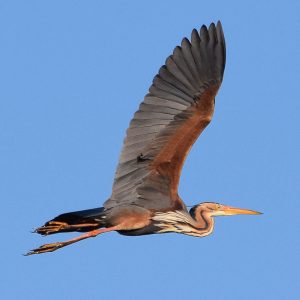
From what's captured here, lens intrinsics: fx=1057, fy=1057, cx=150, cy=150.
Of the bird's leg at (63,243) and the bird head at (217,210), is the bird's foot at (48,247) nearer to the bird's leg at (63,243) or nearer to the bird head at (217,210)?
the bird's leg at (63,243)

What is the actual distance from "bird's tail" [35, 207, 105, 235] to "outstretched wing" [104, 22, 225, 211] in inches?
10.3

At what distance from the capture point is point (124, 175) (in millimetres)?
15117

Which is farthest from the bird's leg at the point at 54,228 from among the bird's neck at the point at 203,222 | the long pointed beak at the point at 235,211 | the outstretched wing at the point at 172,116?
the long pointed beak at the point at 235,211

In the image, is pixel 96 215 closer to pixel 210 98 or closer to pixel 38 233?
pixel 38 233

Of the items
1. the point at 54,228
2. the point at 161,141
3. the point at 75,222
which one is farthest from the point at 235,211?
the point at 54,228

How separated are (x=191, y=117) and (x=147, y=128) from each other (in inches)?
25.6

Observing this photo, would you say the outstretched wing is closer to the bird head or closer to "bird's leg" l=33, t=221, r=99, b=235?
"bird's leg" l=33, t=221, r=99, b=235

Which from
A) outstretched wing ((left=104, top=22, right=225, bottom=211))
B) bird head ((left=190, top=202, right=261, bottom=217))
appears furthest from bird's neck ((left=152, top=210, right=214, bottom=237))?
outstretched wing ((left=104, top=22, right=225, bottom=211))

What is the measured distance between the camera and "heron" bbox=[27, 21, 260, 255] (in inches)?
590

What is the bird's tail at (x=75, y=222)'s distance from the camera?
1509 centimetres

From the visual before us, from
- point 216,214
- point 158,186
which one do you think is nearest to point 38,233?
point 158,186

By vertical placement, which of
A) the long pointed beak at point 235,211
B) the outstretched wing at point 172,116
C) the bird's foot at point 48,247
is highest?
the outstretched wing at point 172,116

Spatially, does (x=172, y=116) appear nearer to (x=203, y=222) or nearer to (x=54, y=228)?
(x=203, y=222)

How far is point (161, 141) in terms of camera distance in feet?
49.2
